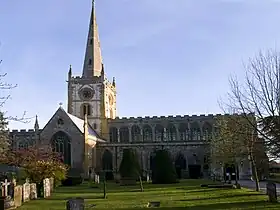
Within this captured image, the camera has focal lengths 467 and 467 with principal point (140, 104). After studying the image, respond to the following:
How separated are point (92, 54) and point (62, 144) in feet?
80.4

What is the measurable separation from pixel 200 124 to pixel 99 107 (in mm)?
19656

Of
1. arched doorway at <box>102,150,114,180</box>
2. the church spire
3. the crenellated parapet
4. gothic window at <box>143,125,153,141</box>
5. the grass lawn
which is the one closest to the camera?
the grass lawn

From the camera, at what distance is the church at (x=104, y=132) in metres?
75.0

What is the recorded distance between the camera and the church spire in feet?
302

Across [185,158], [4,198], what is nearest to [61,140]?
[185,158]

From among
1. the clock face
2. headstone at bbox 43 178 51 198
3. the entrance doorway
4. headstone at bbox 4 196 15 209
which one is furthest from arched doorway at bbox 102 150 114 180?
headstone at bbox 4 196 15 209

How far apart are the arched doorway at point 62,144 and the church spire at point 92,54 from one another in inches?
744

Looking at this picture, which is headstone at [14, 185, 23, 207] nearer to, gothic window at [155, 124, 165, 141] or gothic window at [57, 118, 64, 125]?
gothic window at [57, 118, 64, 125]

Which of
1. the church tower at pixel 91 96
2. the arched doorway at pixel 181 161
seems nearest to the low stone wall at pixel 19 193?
the arched doorway at pixel 181 161

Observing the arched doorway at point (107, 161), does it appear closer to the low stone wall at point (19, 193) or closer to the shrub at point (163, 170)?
the shrub at point (163, 170)

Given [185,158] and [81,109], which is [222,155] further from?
[81,109]

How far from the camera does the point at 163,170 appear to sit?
177ft

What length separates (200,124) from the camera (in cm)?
8988

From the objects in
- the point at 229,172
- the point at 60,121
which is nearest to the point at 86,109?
the point at 60,121
